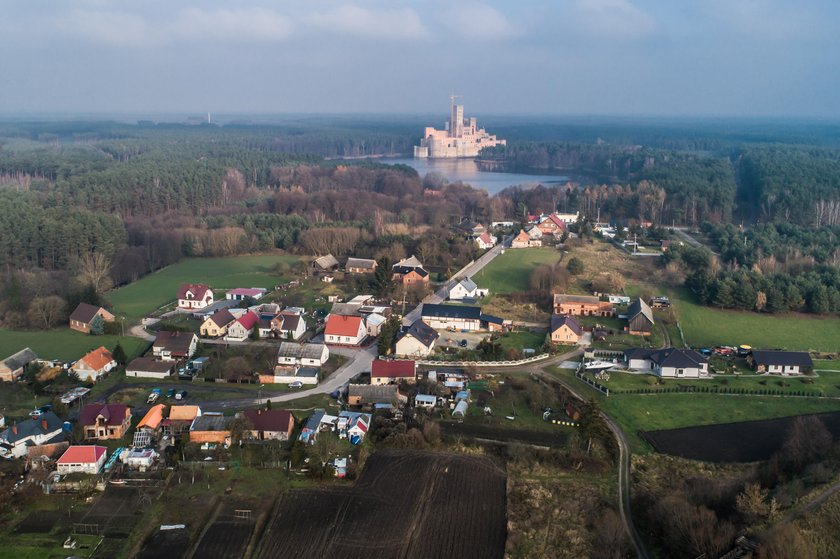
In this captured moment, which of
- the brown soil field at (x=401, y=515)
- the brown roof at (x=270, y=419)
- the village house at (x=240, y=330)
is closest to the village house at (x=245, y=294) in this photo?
the village house at (x=240, y=330)

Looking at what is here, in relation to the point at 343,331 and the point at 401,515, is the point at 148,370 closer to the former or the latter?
the point at 343,331

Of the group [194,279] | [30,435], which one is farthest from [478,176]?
[30,435]

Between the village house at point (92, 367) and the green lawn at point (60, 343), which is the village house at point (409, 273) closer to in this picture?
the green lawn at point (60, 343)

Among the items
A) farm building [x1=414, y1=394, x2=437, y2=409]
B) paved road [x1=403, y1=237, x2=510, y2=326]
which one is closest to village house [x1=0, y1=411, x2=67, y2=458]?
farm building [x1=414, y1=394, x2=437, y2=409]

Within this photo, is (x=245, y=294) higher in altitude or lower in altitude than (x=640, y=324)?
lower

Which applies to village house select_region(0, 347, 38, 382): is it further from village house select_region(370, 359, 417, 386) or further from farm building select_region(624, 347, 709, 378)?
farm building select_region(624, 347, 709, 378)

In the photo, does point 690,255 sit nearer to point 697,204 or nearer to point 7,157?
point 697,204

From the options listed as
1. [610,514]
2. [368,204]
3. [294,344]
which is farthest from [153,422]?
[368,204]
